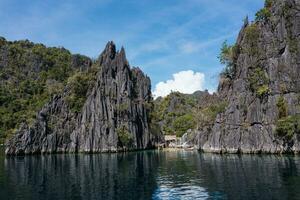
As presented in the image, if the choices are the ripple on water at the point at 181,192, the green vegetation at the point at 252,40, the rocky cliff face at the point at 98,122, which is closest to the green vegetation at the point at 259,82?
the green vegetation at the point at 252,40

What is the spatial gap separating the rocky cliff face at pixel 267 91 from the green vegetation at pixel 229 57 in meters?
7.57

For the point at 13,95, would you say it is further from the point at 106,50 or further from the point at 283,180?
the point at 283,180

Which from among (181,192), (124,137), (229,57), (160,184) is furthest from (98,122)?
(181,192)

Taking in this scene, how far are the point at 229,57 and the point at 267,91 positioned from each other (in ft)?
100

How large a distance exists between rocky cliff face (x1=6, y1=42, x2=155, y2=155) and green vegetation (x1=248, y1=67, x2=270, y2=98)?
52125mm

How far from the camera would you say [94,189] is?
4769 centimetres

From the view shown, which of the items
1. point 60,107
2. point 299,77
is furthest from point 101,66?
point 299,77

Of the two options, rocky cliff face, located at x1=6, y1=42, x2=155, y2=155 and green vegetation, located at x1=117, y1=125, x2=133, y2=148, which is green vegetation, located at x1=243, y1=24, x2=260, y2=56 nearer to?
green vegetation, located at x1=117, y1=125, x2=133, y2=148

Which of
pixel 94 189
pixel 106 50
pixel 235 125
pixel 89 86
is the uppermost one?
pixel 106 50

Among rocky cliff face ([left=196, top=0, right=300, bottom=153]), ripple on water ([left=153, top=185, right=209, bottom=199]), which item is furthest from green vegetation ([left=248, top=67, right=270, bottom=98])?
ripple on water ([left=153, top=185, right=209, bottom=199])

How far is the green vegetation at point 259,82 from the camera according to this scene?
9795cm

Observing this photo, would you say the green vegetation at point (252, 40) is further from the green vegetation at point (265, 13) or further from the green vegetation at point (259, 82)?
the green vegetation at point (259, 82)

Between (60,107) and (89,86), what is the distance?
16.1 metres

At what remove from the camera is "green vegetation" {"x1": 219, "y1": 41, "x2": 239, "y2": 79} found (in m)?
123
